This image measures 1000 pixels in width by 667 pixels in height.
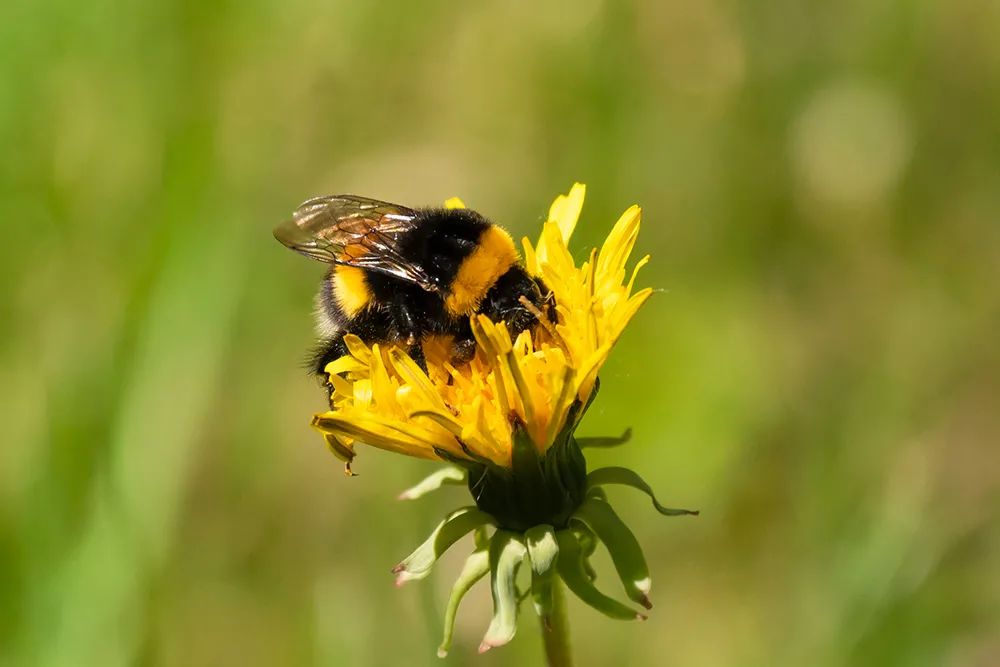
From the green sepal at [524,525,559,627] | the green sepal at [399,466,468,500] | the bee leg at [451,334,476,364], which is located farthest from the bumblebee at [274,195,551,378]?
the green sepal at [524,525,559,627]

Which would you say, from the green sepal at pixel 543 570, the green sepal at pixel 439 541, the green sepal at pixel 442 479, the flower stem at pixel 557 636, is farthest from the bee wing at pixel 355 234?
the flower stem at pixel 557 636

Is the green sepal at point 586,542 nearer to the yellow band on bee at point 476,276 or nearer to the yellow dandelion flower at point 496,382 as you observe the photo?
the yellow dandelion flower at point 496,382

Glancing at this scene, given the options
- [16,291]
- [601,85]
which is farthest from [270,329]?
[601,85]

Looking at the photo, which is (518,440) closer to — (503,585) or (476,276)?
(503,585)

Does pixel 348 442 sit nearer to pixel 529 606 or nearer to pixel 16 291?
pixel 529 606

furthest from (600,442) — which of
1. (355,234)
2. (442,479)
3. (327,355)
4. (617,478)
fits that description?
(355,234)

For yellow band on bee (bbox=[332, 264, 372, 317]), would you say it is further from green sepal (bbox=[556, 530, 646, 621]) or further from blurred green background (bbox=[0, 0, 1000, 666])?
blurred green background (bbox=[0, 0, 1000, 666])
